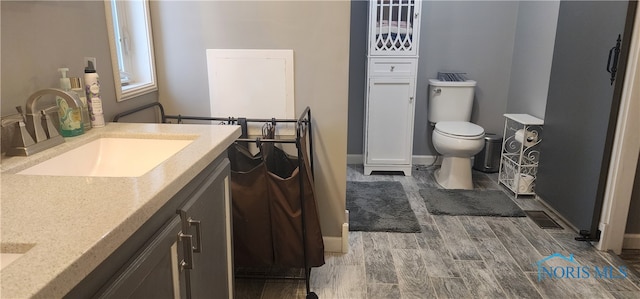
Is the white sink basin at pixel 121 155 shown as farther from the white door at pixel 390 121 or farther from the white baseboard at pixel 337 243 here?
the white door at pixel 390 121

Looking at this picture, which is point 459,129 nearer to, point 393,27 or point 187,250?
point 393,27

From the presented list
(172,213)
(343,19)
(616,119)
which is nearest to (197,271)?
(172,213)

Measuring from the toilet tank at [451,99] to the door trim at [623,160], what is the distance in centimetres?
148

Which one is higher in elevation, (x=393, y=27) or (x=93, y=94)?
(x=393, y=27)

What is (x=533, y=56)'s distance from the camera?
3.43 m

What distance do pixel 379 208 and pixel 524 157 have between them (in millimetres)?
1174

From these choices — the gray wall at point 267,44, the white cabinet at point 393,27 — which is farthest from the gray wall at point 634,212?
the white cabinet at point 393,27

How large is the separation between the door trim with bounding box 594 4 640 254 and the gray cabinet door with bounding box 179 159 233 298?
2.04 m

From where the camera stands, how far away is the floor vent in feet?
8.98

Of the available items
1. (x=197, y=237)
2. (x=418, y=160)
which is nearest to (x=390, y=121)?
(x=418, y=160)

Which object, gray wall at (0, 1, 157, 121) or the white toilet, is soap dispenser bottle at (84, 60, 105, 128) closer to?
gray wall at (0, 1, 157, 121)

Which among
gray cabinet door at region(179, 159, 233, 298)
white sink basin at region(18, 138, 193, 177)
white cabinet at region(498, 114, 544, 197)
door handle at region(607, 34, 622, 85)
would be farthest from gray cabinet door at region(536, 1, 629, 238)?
white sink basin at region(18, 138, 193, 177)

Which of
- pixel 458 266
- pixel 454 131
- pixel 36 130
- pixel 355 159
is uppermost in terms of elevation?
pixel 36 130

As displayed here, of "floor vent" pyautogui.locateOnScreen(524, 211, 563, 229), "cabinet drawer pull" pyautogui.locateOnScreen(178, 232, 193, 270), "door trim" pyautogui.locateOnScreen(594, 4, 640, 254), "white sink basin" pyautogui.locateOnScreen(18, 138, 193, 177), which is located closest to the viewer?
"cabinet drawer pull" pyautogui.locateOnScreen(178, 232, 193, 270)
